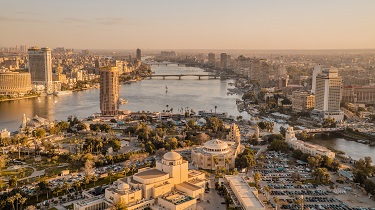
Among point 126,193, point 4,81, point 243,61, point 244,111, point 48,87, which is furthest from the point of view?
point 243,61

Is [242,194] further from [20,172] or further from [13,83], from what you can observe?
[13,83]

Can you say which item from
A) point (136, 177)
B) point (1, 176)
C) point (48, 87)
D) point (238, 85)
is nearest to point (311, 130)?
point (136, 177)

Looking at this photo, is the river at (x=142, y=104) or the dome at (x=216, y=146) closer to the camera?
the dome at (x=216, y=146)

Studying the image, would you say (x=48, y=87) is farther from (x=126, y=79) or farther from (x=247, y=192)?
(x=247, y=192)

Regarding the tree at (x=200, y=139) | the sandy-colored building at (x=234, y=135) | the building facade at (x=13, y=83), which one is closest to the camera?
the sandy-colored building at (x=234, y=135)

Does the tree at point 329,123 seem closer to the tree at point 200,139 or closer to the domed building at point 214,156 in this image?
the tree at point 200,139

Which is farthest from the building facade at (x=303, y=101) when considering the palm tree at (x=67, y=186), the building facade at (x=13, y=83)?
the building facade at (x=13, y=83)

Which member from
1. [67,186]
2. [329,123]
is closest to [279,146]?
[329,123]
